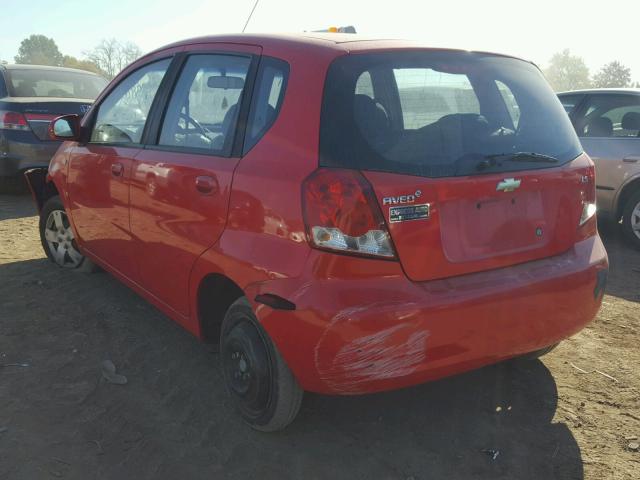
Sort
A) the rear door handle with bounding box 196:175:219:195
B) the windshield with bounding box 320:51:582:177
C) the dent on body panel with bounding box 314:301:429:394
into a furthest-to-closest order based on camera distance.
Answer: the rear door handle with bounding box 196:175:219:195, the windshield with bounding box 320:51:582:177, the dent on body panel with bounding box 314:301:429:394

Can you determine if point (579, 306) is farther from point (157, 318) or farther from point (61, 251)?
point (61, 251)

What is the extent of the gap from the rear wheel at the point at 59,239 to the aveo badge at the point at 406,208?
3183 mm

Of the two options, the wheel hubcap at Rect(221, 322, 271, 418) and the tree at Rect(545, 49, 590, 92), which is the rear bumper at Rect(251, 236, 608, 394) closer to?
the wheel hubcap at Rect(221, 322, 271, 418)

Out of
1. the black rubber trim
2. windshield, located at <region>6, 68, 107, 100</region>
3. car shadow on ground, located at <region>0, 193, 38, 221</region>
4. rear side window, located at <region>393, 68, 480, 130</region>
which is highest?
windshield, located at <region>6, 68, 107, 100</region>

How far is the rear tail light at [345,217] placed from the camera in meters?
2.12

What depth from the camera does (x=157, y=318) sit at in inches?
155

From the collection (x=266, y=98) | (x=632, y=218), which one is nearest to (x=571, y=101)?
(x=632, y=218)

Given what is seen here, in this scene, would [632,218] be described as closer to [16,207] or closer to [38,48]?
[16,207]

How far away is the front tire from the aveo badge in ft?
2.53

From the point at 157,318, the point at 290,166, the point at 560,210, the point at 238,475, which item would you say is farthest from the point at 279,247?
the point at 157,318

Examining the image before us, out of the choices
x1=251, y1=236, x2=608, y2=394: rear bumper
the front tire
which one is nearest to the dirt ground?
the front tire

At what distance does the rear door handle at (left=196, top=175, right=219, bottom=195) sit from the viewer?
8.59ft

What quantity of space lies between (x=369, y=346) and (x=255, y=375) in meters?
0.66

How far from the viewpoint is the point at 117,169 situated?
3.43 metres
